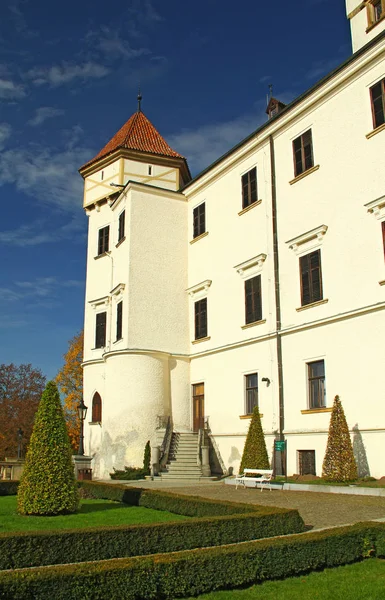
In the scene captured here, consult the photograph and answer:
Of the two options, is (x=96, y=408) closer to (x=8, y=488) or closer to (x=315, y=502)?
(x=8, y=488)

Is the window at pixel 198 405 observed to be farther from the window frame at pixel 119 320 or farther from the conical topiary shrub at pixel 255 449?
the conical topiary shrub at pixel 255 449

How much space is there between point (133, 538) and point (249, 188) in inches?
695

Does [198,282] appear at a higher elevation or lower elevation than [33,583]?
higher

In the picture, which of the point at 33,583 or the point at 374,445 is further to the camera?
the point at 374,445

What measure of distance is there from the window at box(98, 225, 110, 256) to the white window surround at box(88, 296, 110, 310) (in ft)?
7.94

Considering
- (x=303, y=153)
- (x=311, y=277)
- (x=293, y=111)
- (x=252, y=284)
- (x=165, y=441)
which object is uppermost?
(x=293, y=111)

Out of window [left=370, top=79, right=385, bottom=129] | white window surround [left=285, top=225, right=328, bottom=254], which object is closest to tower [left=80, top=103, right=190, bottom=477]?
white window surround [left=285, top=225, right=328, bottom=254]

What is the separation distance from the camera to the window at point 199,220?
86.2 feet

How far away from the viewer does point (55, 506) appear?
39.5ft

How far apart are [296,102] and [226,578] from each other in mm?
17917

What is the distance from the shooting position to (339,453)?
16109 mm

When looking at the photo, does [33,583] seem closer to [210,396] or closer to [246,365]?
[246,365]

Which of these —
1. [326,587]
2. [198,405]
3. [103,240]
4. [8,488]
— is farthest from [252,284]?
[326,587]

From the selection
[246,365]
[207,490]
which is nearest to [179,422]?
[246,365]
